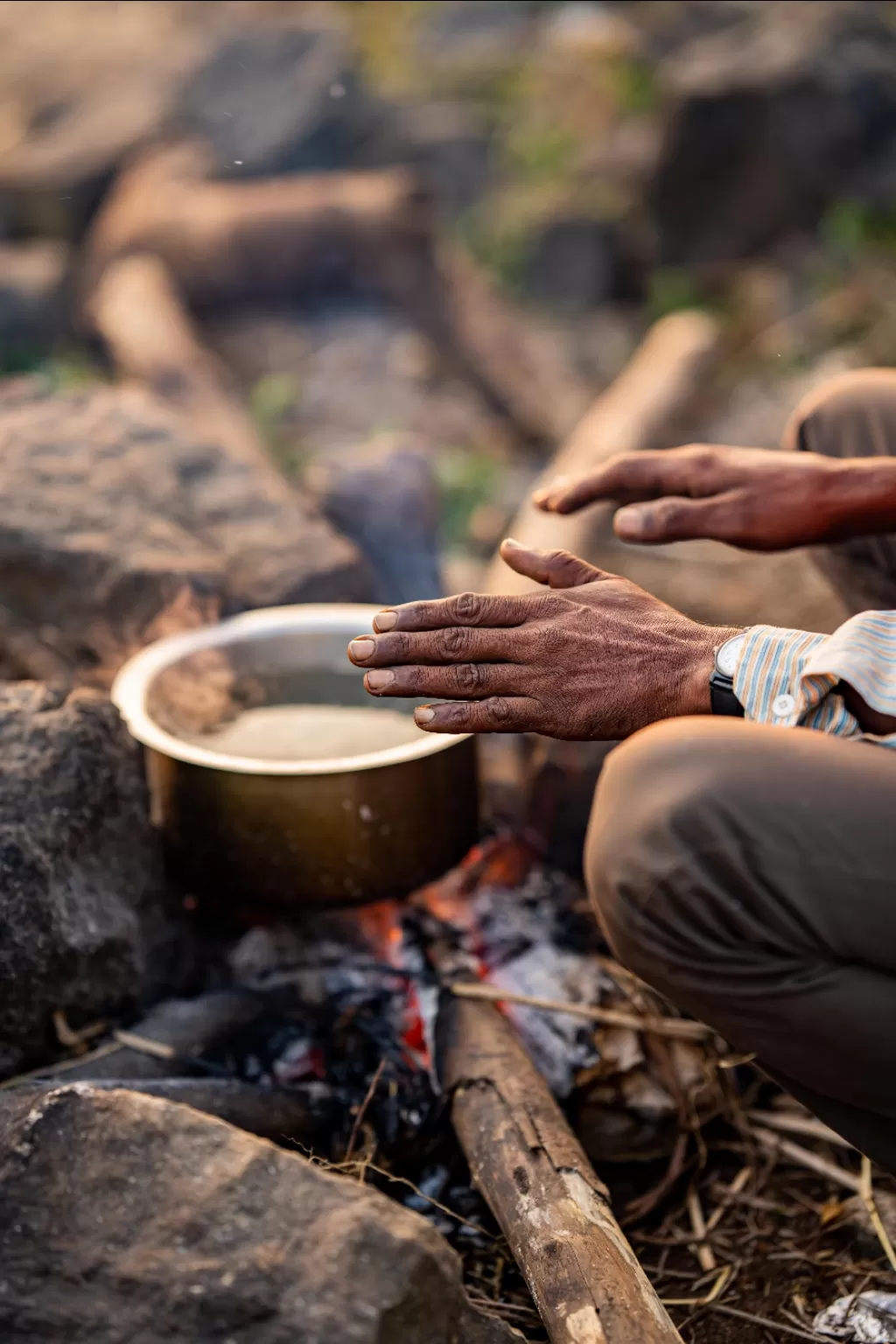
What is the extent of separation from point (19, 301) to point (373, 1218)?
5883 millimetres

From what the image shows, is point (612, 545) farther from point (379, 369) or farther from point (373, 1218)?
point (373, 1218)

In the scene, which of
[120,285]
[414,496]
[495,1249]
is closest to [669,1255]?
[495,1249]

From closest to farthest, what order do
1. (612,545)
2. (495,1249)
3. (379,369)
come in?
(495,1249)
(612,545)
(379,369)

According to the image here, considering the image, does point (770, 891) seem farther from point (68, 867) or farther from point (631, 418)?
point (631, 418)

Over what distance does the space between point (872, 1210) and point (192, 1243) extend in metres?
1.21

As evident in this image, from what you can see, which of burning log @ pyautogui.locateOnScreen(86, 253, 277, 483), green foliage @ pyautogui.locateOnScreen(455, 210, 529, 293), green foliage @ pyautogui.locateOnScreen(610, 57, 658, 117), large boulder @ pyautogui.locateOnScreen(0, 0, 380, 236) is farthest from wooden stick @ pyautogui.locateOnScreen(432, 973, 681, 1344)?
green foliage @ pyautogui.locateOnScreen(610, 57, 658, 117)

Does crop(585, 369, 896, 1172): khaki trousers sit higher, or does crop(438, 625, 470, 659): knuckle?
crop(438, 625, 470, 659): knuckle

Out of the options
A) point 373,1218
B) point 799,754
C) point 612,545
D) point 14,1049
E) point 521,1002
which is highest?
point 799,754

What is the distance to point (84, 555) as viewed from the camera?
9.32 ft

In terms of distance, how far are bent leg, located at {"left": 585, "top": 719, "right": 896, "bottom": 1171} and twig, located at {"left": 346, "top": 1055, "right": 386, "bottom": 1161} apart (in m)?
0.70

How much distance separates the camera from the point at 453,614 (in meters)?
1.68

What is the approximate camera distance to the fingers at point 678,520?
7.57 ft

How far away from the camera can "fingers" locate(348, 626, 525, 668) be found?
166 centimetres

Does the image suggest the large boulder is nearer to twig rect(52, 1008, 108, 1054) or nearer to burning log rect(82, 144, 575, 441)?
burning log rect(82, 144, 575, 441)
